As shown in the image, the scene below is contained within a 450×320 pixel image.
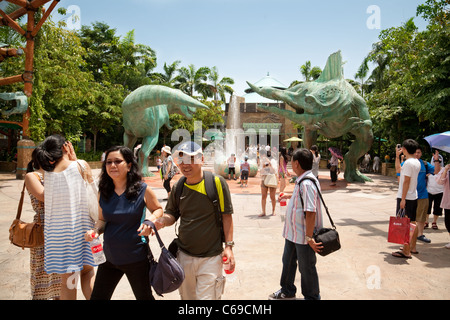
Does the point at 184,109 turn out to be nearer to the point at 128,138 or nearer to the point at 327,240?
the point at 128,138

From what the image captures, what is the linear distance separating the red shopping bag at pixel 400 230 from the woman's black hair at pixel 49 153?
391 centimetres

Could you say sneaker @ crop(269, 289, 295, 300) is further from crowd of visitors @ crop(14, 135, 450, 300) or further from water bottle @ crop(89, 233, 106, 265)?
water bottle @ crop(89, 233, 106, 265)

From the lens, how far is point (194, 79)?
28609 millimetres

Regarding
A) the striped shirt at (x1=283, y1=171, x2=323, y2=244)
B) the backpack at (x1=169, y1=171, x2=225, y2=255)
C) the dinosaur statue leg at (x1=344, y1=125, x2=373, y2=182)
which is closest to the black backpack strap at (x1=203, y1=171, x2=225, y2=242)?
the backpack at (x1=169, y1=171, x2=225, y2=255)

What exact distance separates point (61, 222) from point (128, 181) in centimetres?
62

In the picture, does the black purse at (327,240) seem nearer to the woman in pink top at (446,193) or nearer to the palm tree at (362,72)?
the woman in pink top at (446,193)

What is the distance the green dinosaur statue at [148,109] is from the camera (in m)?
11.6

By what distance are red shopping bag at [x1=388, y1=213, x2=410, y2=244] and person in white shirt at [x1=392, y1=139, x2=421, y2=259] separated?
191 millimetres

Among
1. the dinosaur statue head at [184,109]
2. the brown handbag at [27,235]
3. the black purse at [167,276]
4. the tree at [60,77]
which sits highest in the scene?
the tree at [60,77]

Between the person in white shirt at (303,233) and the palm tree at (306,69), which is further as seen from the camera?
the palm tree at (306,69)

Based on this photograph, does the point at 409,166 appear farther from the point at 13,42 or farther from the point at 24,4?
the point at 13,42
